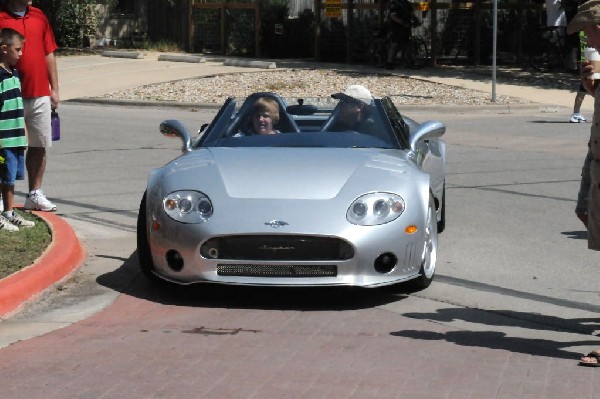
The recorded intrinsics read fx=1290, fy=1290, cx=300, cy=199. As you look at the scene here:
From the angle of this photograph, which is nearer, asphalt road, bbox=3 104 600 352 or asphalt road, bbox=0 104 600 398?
asphalt road, bbox=0 104 600 398

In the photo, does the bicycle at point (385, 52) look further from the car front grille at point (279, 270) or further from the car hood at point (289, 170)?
the car front grille at point (279, 270)

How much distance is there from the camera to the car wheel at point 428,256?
27.6 feet

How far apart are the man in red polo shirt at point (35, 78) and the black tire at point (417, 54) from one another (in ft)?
58.8

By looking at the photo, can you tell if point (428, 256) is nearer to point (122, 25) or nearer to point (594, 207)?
point (594, 207)

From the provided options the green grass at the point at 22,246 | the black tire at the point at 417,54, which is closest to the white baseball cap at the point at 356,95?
the green grass at the point at 22,246

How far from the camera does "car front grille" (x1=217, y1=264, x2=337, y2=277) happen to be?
7.98 metres

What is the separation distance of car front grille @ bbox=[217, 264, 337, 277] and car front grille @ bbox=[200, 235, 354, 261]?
50 millimetres

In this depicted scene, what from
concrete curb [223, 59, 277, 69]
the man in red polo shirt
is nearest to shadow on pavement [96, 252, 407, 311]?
the man in red polo shirt

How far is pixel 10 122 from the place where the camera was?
33.1 feet

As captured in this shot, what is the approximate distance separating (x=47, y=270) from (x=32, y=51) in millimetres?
3094

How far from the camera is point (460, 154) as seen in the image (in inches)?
655

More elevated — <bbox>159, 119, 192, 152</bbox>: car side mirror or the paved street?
<bbox>159, 119, 192, 152</bbox>: car side mirror

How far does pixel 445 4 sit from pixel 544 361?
76.0 feet

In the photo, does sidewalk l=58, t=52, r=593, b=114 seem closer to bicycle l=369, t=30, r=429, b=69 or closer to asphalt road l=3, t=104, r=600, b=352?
bicycle l=369, t=30, r=429, b=69
